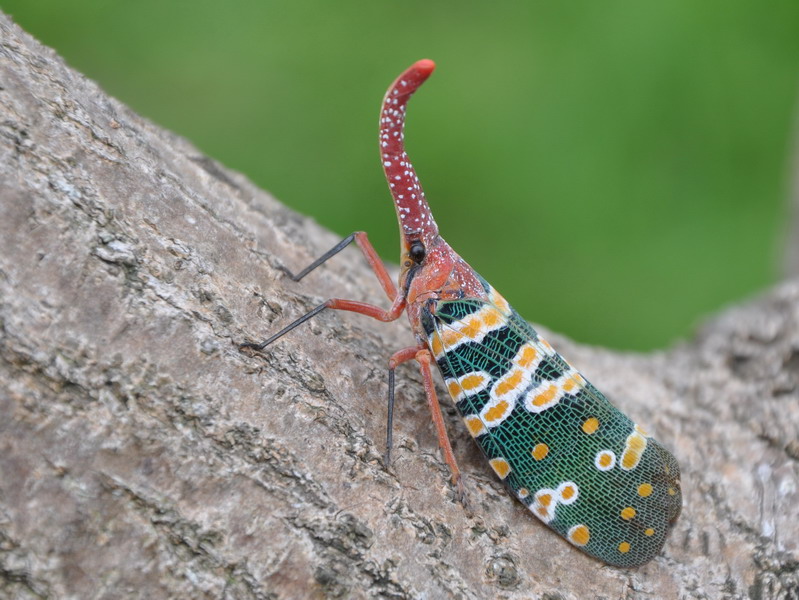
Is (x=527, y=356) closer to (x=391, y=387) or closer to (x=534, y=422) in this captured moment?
(x=534, y=422)

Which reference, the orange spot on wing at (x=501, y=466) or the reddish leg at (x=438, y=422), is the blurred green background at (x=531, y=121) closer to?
the reddish leg at (x=438, y=422)

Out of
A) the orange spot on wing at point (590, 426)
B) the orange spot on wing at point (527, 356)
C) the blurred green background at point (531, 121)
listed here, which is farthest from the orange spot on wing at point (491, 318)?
the blurred green background at point (531, 121)

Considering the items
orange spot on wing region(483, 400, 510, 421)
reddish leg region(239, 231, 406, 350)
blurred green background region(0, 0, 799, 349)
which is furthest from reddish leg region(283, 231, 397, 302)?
blurred green background region(0, 0, 799, 349)

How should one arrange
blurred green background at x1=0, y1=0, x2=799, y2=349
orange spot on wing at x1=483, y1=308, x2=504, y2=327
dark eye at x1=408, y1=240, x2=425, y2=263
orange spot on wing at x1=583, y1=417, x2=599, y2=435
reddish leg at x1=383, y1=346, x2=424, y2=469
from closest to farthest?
1. reddish leg at x1=383, y1=346, x2=424, y2=469
2. orange spot on wing at x1=583, y1=417, x2=599, y2=435
3. orange spot on wing at x1=483, y1=308, x2=504, y2=327
4. dark eye at x1=408, y1=240, x2=425, y2=263
5. blurred green background at x1=0, y1=0, x2=799, y2=349

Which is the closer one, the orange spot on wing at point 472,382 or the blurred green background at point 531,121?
the orange spot on wing at point 472,382

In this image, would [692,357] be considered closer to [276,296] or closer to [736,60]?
[276,296]

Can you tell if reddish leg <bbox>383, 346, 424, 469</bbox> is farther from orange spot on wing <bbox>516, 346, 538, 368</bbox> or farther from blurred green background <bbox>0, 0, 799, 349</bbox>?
blurred green background <bbox>0, 0, 799, 349</bbox>
